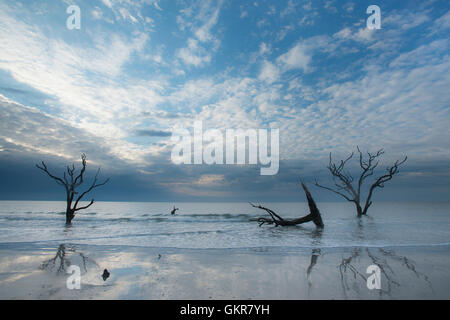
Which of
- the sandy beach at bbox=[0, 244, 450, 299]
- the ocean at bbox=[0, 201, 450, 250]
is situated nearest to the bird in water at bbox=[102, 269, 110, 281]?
the sandy beach at bbox=[0, 244, 450, 299]

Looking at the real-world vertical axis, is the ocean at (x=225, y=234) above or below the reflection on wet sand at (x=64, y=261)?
below

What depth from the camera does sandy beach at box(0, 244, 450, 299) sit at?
4.57 meters

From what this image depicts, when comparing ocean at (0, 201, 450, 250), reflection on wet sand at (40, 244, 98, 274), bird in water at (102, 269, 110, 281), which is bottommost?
ocean at (0, 201, 450, 250)

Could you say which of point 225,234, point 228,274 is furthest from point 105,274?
point 225,234

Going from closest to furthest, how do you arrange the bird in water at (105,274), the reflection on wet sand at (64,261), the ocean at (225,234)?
the bird in water at (105,274) → the reflection on wet sand at (64,261) → the ocean at (225,234)

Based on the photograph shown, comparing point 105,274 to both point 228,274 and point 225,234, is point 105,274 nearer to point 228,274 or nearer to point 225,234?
point 228,274

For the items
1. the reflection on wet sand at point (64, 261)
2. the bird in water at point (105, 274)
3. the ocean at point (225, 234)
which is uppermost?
the bird in water at point (105, 274)

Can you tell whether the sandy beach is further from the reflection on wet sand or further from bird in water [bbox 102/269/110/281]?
bird in water [bbox 102/269/110/281]

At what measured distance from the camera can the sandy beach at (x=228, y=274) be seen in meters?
4.57

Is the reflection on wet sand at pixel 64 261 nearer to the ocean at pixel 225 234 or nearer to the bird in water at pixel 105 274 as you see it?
the bird in water at pixel 105 274

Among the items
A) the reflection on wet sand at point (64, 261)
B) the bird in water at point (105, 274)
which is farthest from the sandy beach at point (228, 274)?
the bird in water at point (105, 274)

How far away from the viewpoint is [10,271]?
6184 mm

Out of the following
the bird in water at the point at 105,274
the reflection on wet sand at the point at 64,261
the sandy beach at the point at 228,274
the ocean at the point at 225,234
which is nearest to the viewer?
the sandy beach at the point at 228,274
